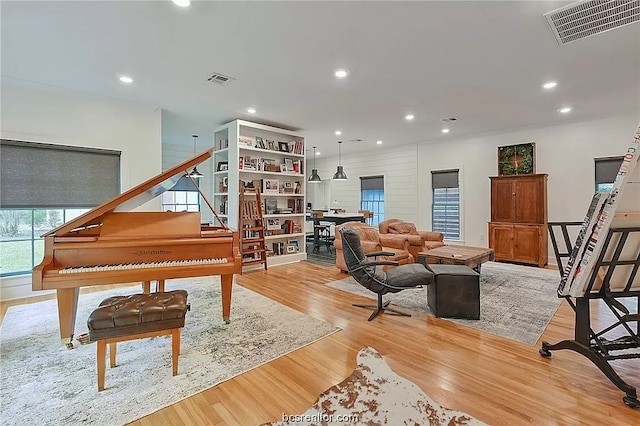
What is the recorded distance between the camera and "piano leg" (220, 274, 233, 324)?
Answer: 9.45 feet

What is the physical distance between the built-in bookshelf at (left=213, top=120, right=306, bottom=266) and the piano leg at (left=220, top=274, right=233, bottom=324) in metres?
2.53

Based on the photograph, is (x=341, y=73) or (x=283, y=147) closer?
(x=341, y=73)

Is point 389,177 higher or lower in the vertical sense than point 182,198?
higher

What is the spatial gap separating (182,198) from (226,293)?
18.6ft

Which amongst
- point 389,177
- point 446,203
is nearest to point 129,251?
point 446,203

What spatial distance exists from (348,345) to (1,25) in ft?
13.8

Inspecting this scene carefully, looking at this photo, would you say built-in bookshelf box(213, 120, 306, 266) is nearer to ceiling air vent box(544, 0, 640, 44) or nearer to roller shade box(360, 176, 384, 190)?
roller shade box(360, 176, 384, 190)

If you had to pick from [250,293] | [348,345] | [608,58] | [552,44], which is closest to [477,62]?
[552,44]

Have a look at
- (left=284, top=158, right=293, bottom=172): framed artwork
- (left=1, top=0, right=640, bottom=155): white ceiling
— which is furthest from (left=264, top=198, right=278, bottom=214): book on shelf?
(left=1, top=0, right=640, bottom=155): white ceiling

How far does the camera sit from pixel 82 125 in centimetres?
429

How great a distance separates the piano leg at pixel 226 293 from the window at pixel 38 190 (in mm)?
2933

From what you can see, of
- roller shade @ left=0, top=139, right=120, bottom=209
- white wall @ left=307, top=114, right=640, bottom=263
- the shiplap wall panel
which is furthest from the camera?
the shiplap wall panel

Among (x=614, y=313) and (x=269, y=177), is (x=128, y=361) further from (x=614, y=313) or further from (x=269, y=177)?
(x=269, y=177)

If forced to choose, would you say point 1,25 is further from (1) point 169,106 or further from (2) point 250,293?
(2) point 250,293
